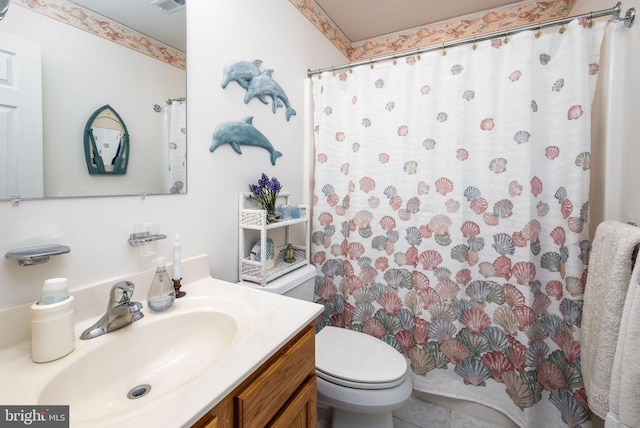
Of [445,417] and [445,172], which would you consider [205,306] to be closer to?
[445,172]

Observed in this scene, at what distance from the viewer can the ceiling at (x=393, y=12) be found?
185 centimetres

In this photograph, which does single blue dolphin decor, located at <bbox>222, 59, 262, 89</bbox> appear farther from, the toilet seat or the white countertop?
the toilet seat

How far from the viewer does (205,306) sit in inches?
36.1

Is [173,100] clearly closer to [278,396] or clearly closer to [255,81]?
[255,81]

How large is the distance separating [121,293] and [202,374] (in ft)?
1.20

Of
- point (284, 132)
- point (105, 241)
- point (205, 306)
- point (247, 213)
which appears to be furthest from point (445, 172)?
point (105, 241)

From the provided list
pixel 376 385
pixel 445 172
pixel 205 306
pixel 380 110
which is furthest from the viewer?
pixel 380 110

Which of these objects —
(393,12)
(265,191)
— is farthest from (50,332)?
(393,12)

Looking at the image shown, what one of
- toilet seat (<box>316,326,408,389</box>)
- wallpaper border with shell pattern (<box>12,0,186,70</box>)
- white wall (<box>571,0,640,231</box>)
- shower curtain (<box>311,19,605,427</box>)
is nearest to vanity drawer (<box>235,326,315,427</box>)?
toilet seat (<box>316,326,408,389</box>)

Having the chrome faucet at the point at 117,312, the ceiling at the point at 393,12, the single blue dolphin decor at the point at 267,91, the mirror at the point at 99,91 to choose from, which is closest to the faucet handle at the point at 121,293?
the chrome faucet at the point at 117,312

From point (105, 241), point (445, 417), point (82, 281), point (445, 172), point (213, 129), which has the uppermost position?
point (213, 129)

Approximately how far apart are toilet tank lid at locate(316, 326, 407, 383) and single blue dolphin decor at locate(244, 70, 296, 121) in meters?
1.22

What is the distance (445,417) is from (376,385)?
2.34ft

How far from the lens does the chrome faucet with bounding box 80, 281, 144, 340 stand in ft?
2.40
